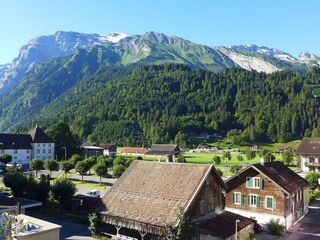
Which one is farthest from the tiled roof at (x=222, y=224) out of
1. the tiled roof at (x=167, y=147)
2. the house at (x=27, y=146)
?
the tiled roof at (x=167, y=147)

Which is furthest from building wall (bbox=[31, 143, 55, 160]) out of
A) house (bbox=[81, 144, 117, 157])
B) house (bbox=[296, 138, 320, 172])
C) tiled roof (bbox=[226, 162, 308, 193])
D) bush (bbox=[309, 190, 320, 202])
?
tiled roof (bbox=[226, 162, 308, 193])

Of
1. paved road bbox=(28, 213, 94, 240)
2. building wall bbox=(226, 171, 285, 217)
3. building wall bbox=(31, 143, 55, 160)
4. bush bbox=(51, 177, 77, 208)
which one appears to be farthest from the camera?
building wall bbox=(31, 143, 55, 160)

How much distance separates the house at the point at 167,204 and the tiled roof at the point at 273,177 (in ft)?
25.4

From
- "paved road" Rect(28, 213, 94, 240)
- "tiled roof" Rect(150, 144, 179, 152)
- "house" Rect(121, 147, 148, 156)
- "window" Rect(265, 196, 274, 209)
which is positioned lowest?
"paved road" Rect(28, 213, 94, 240)

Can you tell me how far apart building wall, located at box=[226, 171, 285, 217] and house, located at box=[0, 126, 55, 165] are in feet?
264

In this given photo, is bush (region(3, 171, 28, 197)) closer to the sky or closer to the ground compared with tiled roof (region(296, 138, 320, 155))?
closer to the ground

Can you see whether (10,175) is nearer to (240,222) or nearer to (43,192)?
(43,192)

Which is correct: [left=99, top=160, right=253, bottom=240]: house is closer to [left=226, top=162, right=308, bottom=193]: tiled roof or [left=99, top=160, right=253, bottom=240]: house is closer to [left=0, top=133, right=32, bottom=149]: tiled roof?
[left=226, top=162, right=308, bottom=193]: tiled roof

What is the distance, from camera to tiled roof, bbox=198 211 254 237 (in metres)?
32.7

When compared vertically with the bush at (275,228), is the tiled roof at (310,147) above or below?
above

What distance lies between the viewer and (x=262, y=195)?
44188mm

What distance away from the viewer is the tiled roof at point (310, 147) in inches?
4022

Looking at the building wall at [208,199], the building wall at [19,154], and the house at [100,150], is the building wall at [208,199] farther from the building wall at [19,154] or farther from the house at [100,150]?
the house at [100,150]

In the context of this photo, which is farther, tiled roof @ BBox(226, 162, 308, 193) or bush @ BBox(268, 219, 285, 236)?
tiled roof @ BBox(226, 162, 308, 193)
